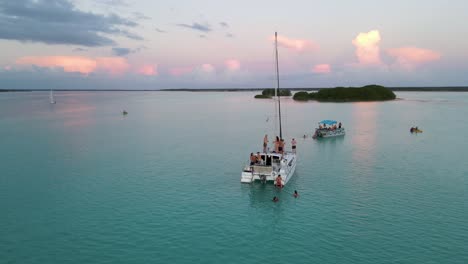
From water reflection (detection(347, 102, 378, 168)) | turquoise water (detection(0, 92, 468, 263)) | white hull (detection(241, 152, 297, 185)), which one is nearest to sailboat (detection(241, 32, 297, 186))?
white hull (detection(241, 152, 297, 185))

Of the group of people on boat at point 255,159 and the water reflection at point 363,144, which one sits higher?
the group of people on boat at point 255,159

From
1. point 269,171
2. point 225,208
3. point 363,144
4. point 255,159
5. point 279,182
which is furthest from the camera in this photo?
point 363,144

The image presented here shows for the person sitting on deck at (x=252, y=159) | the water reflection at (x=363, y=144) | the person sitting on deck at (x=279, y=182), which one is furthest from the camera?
the water reflection at (x=363, y=144)

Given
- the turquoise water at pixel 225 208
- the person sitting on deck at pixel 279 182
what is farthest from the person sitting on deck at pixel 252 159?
the person sitting on deck at pixel 279 182

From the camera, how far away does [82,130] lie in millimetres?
75375

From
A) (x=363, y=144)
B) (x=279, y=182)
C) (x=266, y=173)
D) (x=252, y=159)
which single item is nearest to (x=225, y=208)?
(x=279, y=182)

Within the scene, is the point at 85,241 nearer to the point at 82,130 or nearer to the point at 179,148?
the point at 179,148

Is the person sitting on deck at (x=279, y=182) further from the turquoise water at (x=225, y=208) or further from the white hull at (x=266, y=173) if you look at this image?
the turquoise water at (x=225, y=208)

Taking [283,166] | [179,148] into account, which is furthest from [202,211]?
[179,148]

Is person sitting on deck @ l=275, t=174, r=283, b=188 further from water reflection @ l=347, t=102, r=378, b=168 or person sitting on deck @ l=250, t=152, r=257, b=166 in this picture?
water reflection @ l=347, t=102, r=378, b=168

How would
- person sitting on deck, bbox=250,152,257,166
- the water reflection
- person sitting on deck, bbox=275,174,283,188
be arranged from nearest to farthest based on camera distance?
person sitting on deck, bbox=275,174,283,188
person sitting on deck, bbox=250,152,257,166
the water reflection

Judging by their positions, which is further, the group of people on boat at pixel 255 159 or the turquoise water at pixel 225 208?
the group of people on boat at pixel 255 159

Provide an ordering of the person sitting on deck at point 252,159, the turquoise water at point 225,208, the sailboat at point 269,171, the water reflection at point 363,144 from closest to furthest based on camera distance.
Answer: the turquoise water at point 225,208 → the sailboat at point 269,171 → the person sitting on deck at point 252,159 → the water reflection at point 363,144

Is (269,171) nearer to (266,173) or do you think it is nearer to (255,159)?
(266,173)
